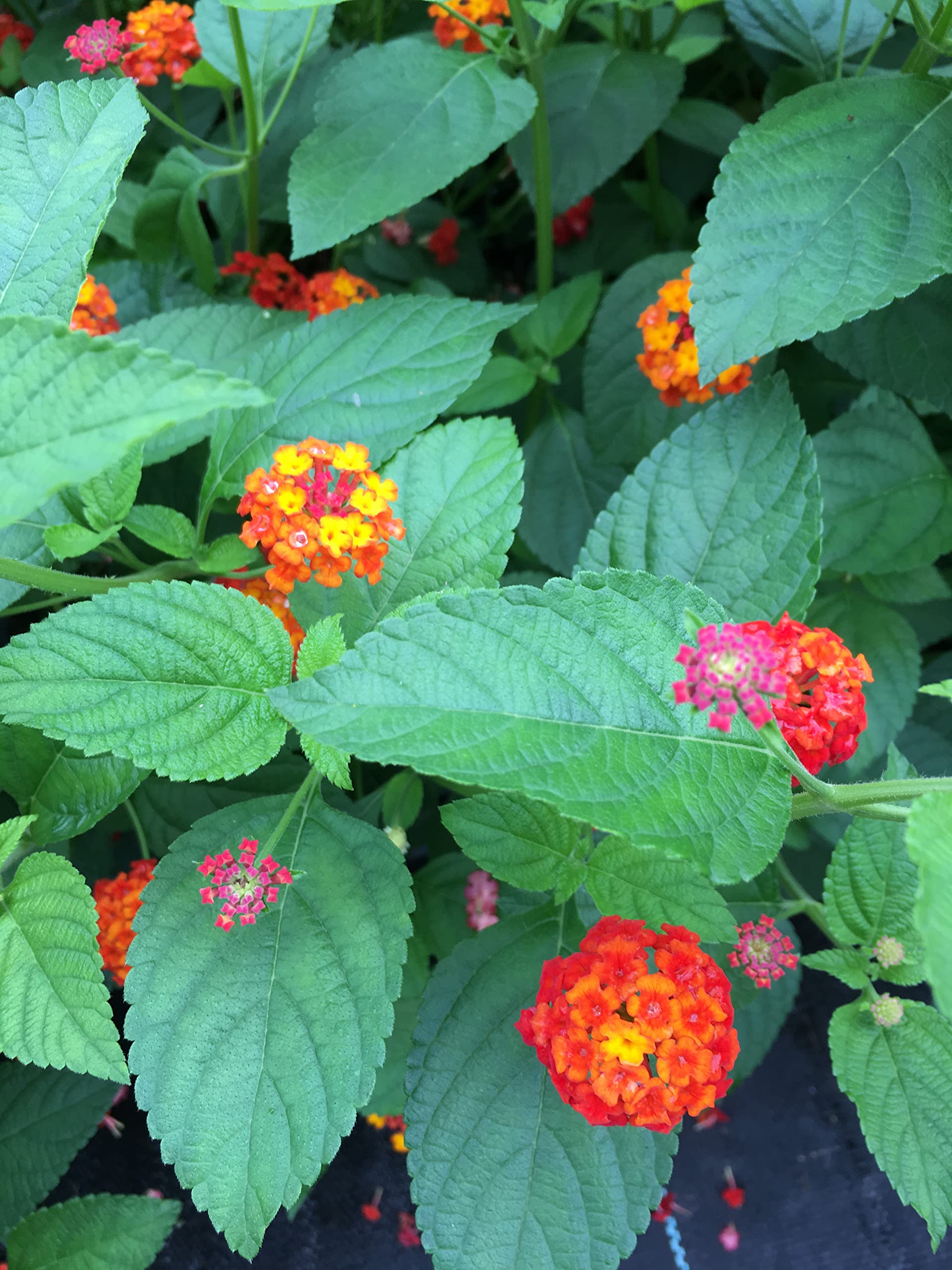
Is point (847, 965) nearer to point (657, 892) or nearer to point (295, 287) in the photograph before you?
point (657, 892)

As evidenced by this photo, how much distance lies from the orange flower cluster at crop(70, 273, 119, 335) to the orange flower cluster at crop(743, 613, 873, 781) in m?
1.02

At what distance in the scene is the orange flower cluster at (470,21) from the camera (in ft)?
4.88

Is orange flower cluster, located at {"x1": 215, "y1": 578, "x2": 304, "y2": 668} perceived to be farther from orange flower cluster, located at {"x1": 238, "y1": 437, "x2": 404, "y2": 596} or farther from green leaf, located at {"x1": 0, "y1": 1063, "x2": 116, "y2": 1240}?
green leaf, located at {"x1": 0, "y1": 1063, "x2": 116, "y2": 1240}

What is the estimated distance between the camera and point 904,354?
142 centimetres

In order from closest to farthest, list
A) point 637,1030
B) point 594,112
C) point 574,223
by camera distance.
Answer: point 637,1030
point 594,112
point 574,223

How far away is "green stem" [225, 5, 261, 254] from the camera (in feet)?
4.48

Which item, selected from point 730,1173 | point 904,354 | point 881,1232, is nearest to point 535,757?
point 904,354

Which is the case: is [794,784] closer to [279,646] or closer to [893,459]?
[279,646]

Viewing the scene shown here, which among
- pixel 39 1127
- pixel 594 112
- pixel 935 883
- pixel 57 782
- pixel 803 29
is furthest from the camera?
pixel 594 112

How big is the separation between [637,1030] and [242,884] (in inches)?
16.8

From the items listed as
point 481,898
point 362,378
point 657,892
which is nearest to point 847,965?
point 657,892

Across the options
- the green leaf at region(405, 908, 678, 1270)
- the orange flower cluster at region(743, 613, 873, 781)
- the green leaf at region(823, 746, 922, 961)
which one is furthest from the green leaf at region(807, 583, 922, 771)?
the green leaf at region(405, 908, 678, 1270)

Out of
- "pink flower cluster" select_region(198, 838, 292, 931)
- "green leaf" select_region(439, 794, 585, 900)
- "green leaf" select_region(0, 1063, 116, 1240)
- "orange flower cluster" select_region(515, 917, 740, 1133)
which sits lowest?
"green leaf" select_region(0, 1063, 116, 1240)

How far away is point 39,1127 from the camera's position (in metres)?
1.45
